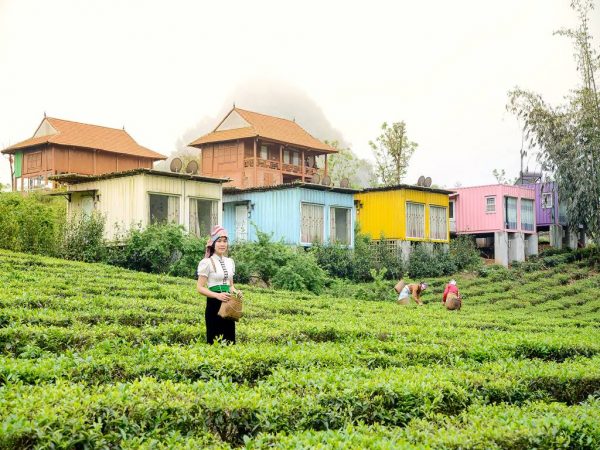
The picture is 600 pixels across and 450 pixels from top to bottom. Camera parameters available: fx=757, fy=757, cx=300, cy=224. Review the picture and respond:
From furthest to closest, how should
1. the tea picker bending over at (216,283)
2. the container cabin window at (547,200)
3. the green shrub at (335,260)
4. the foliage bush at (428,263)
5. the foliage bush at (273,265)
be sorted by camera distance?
the container cabin window at (547,200) < the foliage bush at (428,263) < the green shrub at (335,260) < the foliage bush at (273,265) < the tea picker bending over at (216,283)

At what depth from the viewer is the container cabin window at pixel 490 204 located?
4509 centimetres

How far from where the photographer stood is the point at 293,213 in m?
34.1

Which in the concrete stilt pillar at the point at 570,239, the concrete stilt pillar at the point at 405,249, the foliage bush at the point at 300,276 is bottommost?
the foliage bush at the point at 300,276

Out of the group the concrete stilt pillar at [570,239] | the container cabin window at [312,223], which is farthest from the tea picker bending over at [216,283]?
the concrete stilt pillar at [570,239]

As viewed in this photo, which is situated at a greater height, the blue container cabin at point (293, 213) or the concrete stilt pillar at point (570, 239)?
the blue container cabin at point (293, 213)

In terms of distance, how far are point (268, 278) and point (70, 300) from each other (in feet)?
43.8

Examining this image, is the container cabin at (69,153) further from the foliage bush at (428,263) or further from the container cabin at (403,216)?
the foliage bush at (428,263)

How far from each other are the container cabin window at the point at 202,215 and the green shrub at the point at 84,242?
4567 mm

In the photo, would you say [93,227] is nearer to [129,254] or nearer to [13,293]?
[129,254]

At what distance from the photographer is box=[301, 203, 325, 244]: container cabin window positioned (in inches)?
1352

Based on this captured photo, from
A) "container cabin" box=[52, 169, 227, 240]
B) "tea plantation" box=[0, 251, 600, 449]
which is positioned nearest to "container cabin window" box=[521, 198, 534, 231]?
"container cabin" box=[52, 169, 227, 240]

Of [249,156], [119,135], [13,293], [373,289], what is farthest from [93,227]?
[119,135]

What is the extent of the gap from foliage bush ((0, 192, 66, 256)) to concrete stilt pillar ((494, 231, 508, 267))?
27044 mm

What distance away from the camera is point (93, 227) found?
87.9 feet
